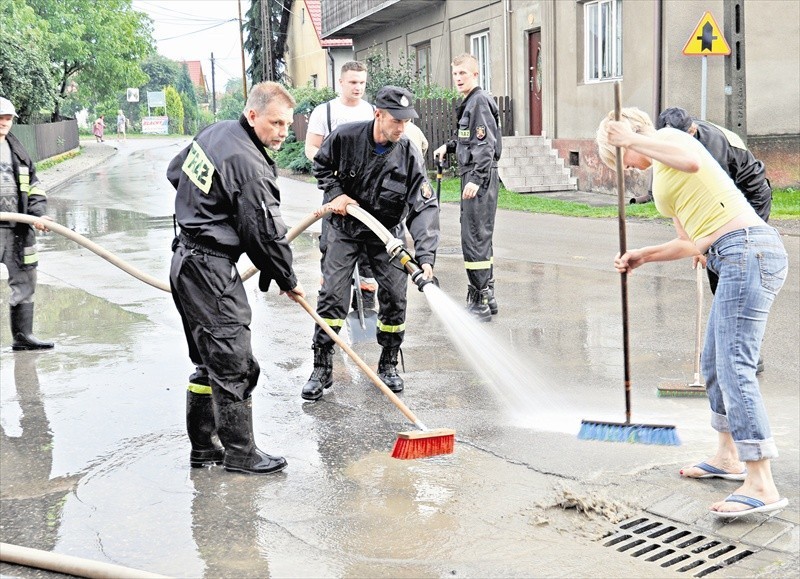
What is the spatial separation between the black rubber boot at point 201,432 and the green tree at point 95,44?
4025 centimetres

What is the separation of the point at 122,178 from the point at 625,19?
1701 cm

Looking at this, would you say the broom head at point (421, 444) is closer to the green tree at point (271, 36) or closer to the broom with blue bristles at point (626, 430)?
the broom with blue bristles at point (626, 430)

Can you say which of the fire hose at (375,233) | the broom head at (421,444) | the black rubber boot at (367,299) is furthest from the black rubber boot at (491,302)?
the broom head at (421,444)

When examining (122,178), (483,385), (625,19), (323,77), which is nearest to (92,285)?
(483,385)

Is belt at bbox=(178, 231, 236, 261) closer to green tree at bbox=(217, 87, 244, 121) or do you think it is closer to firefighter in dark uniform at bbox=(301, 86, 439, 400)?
firefighter in dark uniform at bbox=(301, 86, 439, 400)

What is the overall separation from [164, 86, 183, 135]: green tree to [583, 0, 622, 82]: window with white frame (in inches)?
2910

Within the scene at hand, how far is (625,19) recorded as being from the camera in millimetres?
18125

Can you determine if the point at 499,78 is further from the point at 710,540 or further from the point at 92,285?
the point at 710,540

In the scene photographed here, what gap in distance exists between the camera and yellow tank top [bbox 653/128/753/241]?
13.7 feet

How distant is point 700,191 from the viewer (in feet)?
13.8

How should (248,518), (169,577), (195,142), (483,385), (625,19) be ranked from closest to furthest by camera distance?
1. (169,577)
2. (248,518)
3. (195,142)
4. (483,385)
5. (625,19)

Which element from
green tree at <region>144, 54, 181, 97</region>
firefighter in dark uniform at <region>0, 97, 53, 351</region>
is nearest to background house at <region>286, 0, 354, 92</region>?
firefighter in dark uniform at <region>0, 97, 53, 351</region>

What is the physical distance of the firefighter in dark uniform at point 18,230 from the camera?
738 centimetres

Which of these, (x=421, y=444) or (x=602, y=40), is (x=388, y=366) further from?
(x=602, y=40)
